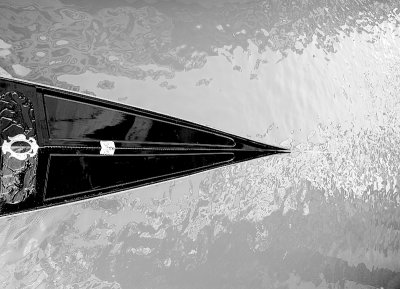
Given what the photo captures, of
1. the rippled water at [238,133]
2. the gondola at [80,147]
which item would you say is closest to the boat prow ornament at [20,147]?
the gondola at [80,147]

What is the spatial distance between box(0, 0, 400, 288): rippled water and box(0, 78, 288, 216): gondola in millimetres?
27

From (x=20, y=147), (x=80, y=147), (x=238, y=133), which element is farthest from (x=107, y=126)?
(x=238, y=133)

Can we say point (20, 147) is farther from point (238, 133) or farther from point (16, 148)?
point (238, 133)

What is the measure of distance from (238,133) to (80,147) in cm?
43

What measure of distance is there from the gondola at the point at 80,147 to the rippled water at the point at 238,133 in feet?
0.09

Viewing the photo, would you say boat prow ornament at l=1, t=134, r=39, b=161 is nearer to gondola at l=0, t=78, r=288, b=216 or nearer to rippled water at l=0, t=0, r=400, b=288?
gondola at l=0, t=78, r=288, b=216

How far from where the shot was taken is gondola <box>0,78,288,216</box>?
91 centimetres

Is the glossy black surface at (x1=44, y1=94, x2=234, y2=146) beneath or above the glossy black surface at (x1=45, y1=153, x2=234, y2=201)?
above

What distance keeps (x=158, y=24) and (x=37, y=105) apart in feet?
1.14

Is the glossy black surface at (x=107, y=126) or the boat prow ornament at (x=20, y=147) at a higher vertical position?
the glossy black surface at (x=107, y=126)

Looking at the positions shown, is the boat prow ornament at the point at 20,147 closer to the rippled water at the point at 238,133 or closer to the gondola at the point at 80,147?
the gondola at the point at 80,147

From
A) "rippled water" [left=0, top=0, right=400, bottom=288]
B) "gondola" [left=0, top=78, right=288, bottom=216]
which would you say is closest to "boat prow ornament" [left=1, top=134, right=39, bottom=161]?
"gondola" [left=0, top=78, right=288, bottom=216]

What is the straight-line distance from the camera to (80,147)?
3.25 ft

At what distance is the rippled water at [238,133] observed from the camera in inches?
38.8
